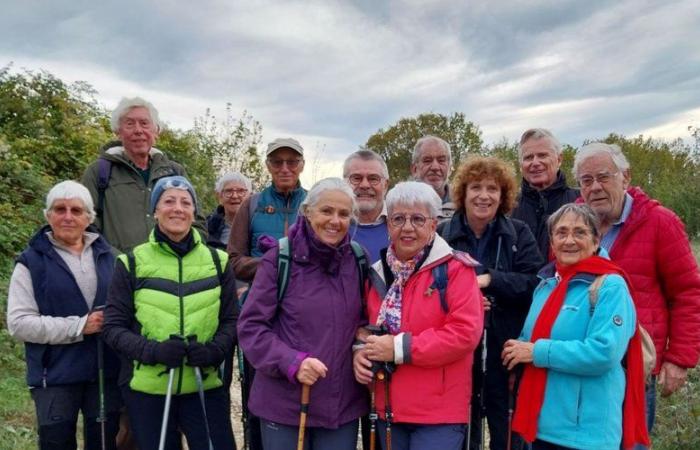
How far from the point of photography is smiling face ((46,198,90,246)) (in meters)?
3.62

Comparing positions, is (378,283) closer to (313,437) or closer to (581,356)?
(313,437)

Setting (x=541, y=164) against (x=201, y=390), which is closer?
(x=201, y=390)

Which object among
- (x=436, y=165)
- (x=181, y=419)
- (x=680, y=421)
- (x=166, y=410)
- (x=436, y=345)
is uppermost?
(x=436, y=165)

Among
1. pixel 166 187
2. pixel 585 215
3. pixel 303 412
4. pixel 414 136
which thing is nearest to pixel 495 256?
pixel 585 215

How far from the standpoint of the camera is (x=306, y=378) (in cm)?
287

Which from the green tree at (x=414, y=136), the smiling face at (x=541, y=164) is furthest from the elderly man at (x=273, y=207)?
the green tree at (x=414, y=136)

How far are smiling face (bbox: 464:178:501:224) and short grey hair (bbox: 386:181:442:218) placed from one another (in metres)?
0.51

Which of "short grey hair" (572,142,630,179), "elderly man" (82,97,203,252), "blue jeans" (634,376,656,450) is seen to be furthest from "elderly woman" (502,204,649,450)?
"elderly man" (82,97,203,252)

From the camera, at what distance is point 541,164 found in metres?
4.21

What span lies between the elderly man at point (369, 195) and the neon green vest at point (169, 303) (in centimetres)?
101

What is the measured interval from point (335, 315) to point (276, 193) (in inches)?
57.5

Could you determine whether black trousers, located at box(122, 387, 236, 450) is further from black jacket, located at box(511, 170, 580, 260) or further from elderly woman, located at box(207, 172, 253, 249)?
elderly woman, located at box(207, 172, 253, 249)

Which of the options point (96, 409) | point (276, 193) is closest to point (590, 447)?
point (276, 193)

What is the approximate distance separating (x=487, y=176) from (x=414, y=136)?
3027 centimetres
